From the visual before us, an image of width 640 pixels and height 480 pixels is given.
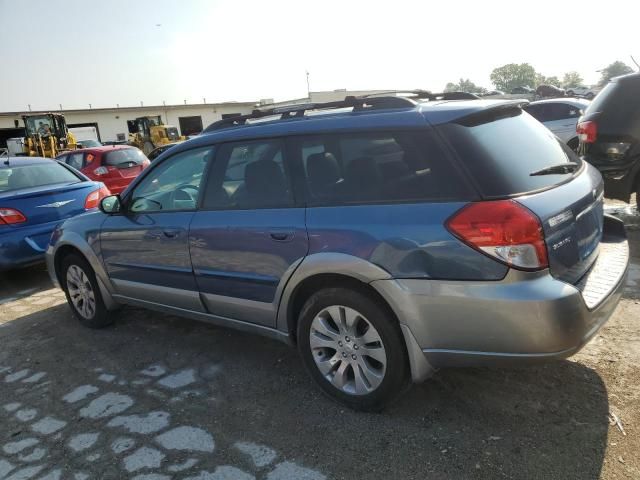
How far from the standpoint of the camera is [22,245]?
5930 millimetres

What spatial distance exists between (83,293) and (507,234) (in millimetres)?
3894

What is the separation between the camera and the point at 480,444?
8.54 feet

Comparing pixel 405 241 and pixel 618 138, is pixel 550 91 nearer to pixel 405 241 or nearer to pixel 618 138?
pixel 618 138

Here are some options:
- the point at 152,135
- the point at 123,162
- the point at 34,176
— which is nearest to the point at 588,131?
the point at 34,176

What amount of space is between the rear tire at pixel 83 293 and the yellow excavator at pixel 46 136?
22581mm

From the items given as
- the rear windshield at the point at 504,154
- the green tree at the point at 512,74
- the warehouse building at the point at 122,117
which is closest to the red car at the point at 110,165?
the rear windshield at the point at 504,154

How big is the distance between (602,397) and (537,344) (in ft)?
2.89

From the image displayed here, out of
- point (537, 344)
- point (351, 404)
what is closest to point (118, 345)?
point (351, 404)

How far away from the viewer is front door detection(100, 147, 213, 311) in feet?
12.1

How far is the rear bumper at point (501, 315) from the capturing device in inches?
92.3

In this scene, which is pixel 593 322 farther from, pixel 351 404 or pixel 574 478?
pixel 351 404

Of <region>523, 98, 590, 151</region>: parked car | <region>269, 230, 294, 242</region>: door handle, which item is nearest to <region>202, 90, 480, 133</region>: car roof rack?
<region>269, 230, 294, 242</region>: door handle

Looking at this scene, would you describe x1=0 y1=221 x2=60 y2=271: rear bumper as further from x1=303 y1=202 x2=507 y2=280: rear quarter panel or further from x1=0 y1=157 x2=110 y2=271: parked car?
x1=303 y1=202 x2=507 y2=280: rear quarter panel

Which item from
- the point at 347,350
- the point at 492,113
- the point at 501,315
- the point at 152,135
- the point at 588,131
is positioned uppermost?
the point at 152,135
